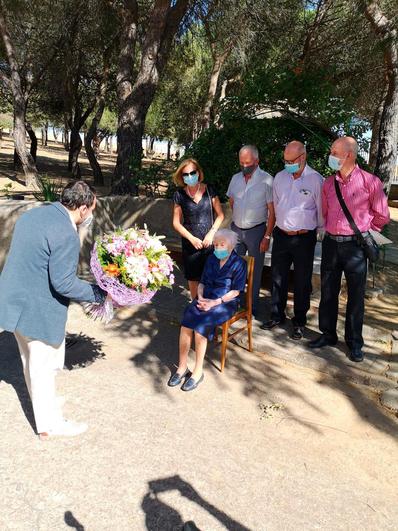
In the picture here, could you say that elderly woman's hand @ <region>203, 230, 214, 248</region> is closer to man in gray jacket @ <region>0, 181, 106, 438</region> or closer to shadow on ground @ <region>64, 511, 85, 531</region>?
man in gray jacket @ <region>0, 181, 106, 438</region>

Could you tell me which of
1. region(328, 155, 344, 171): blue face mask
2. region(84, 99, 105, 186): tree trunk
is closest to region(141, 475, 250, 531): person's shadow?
region(328, 155, 344, 171): blue face mask

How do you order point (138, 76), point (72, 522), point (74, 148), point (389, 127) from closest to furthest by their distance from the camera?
point (72, 522)
point (389, 127)
point (138, 76)
point (74, 148)

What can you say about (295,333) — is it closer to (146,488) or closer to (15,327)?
(146,488)

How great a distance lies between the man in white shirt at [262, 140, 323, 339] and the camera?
14.1 ft

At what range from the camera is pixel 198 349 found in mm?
3852

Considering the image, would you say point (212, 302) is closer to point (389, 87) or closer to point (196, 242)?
point (196, 242)

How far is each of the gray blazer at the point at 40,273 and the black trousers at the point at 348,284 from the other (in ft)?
8.28

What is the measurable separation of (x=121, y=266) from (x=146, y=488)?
148cm

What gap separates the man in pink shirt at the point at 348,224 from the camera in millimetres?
3955

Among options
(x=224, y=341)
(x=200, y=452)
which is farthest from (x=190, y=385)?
(x=200, y=452)

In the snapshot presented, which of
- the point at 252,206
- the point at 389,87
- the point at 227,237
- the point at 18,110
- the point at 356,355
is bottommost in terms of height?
the point at 356,355

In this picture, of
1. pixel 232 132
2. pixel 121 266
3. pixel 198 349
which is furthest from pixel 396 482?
pixel 232 132

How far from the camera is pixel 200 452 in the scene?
305cm

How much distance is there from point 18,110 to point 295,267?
1361cm
